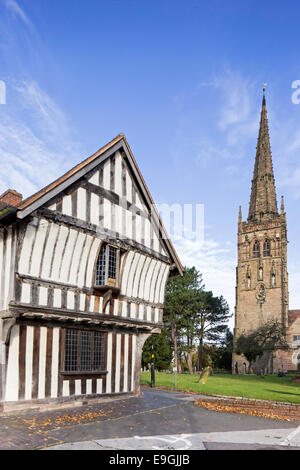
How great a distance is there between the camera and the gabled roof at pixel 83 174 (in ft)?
38.2

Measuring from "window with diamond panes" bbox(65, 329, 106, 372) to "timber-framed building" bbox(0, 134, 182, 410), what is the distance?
0.11 ft

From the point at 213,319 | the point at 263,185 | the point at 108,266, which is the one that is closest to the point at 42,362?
the point at 108,266

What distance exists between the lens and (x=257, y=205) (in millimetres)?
75500

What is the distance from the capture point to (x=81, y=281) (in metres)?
13.8

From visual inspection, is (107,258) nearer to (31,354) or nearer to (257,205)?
(31,354)

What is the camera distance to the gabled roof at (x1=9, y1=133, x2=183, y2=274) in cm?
1164

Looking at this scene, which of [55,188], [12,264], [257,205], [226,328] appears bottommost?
[226,328]

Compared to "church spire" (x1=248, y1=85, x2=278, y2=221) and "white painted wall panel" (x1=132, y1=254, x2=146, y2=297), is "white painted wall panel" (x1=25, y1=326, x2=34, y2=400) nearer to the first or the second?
"white painted wall panel" (x1=132, y1=254, x2=146, y2=297)

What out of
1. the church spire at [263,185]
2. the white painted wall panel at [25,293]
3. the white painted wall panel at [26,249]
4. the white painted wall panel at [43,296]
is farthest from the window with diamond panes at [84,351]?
the church spire at [263,185]

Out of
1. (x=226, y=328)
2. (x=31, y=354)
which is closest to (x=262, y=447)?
(x=31, y=354)

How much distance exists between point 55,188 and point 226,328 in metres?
56.4

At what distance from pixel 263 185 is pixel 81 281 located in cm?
6743

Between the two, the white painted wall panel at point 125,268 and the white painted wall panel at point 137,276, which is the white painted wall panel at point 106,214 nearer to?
the white painted wall panel at point 125,268

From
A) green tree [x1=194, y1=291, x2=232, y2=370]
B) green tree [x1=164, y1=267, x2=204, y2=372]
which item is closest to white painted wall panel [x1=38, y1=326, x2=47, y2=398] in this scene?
green tree [x1=164, y1=267, x2=204, y2=372]
